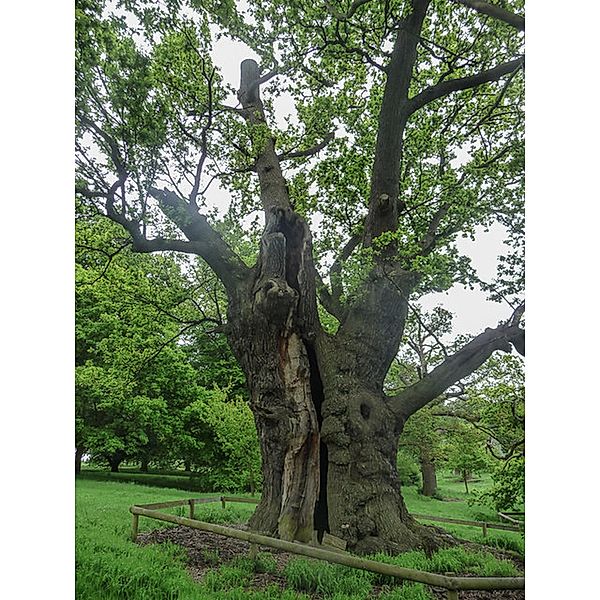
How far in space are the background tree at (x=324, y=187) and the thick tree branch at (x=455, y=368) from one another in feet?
0.04

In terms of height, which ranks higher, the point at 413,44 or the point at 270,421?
the point at 413,44

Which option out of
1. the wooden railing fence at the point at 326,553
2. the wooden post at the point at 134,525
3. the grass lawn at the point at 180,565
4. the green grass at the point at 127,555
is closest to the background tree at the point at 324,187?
the grass lawn at the point at 180,565

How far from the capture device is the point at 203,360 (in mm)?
3609

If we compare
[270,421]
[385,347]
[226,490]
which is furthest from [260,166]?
[226,490]

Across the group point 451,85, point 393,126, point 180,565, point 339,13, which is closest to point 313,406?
point 180,565

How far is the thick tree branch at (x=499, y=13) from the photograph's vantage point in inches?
91.6

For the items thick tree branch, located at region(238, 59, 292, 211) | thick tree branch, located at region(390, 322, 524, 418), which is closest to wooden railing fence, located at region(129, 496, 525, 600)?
thick tree branch, located at region(390, 322, 524, 418)

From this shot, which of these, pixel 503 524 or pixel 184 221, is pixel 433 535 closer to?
pixel 503 524

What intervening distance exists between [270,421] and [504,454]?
124 cm

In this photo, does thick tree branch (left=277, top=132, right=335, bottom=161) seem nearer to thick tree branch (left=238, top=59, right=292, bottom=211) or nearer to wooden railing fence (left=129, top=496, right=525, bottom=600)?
thick tree branch (left=238, top=59, right=292, bottom=211)

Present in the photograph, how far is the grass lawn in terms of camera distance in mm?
2111

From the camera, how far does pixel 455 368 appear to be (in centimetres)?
295

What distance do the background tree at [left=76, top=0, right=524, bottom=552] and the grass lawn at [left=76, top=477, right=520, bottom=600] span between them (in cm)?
26

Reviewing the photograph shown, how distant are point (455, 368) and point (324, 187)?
1594 mm
